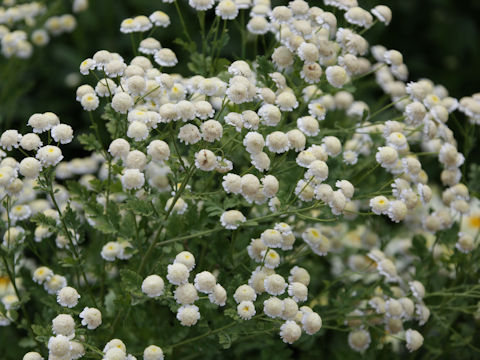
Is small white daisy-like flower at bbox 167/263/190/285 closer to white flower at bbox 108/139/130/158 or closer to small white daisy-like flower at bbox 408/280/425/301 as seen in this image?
white flower at bbox 108/139/130/158

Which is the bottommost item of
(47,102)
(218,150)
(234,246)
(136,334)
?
(47,102)

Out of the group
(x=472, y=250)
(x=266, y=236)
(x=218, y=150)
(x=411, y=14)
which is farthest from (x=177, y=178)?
(x=411, y=14)

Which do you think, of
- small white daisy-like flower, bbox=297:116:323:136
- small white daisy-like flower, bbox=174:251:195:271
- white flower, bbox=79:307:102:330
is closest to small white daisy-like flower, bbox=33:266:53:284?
white flower, bbox=79:307:102:330

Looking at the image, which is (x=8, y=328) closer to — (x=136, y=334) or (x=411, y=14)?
(x=136, y=334)

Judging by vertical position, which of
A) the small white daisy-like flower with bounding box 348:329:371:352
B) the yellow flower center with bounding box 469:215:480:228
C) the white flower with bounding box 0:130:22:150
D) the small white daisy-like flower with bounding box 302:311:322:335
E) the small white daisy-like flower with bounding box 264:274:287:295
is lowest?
the yellow flower center with bounding box 469:215:480:228

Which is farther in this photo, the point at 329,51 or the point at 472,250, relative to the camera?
the point at 472,250

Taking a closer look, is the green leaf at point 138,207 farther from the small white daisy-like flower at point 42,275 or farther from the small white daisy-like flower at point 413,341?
the small white daisy-like flower at point 413,341

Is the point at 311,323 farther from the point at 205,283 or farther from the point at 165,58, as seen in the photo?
the point at 165,58
